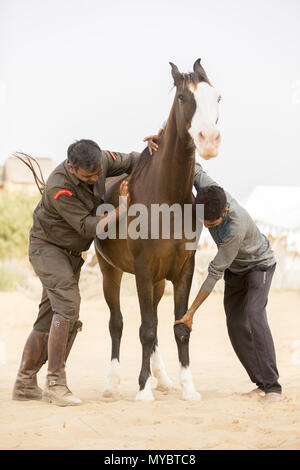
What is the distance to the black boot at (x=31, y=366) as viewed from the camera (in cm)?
507

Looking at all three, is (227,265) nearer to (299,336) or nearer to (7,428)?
(7,428)

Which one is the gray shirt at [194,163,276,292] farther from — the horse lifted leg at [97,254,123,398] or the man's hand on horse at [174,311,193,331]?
the horse lifted leg at [97,254,123,398]

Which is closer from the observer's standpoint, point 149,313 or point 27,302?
point 149,313

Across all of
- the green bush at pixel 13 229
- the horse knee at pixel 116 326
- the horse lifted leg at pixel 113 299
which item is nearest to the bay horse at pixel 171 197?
the horse lifted leg at pixel 113 299

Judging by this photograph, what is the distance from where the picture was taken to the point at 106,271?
5.91 m

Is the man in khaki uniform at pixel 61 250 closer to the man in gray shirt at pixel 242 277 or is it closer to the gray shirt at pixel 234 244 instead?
the man in gray shirt at pixel 242 277

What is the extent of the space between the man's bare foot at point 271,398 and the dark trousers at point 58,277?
1.56m

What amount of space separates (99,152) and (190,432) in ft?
6.79

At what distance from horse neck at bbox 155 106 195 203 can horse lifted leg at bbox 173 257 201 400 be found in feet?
1.85

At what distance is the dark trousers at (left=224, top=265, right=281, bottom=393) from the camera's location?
490cm

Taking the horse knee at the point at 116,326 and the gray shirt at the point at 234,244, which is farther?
the horse knee at the point at 116,326

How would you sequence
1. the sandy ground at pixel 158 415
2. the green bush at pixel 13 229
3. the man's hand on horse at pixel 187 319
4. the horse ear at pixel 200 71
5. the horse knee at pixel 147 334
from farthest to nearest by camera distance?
1. the green bush at pixel 13 229
2. the horse knee at pixel 147 334
3. the man's hand on horse at pixel 187 319
4. the horse ear at pixel 200 71
5. the sandy ground at pixel 158 415

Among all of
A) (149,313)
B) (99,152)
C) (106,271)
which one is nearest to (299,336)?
(106,271)
